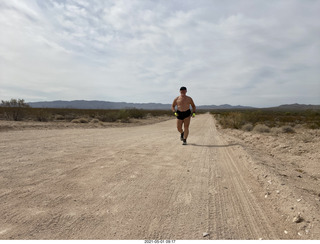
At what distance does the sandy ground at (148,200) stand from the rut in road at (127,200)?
1cm

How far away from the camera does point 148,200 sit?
2.57m

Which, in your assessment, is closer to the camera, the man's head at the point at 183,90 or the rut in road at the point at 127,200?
the rut in road at the point at 127,200

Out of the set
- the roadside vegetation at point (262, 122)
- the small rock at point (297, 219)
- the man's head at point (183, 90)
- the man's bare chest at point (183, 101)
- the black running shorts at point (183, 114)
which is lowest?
the small rock at point (297, 219)

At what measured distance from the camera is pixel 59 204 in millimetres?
2375

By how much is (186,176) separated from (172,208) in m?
1.20

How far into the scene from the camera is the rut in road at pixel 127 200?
6.28ft

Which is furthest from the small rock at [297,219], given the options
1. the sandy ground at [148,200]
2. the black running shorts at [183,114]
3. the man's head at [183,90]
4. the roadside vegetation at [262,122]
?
the roadside vegetation at [262,122]

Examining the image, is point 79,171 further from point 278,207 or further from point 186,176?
point 278,207

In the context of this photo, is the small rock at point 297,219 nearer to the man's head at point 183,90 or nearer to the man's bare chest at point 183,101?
the man's bare chest at point 183,101

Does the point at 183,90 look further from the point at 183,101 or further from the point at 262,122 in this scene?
the point at 262,122

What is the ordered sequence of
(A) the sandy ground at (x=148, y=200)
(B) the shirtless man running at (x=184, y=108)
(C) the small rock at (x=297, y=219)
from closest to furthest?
(A) the sandy ground at (x=148, y=200), (C) the small rock at (x=297, y=219), (B) the shirtless man running at (x=184, y=108)

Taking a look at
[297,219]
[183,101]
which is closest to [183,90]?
[183,101]

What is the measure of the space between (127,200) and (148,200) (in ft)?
0.93

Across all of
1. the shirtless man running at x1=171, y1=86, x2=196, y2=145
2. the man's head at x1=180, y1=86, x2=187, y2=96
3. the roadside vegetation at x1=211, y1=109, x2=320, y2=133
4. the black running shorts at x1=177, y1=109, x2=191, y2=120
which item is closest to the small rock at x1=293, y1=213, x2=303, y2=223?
the shirtless man running at x1=171, y1=86, x2=196, y2=145
